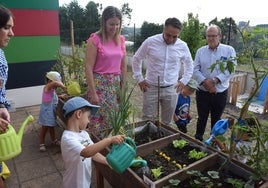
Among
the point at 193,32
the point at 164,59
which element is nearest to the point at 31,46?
the point at 164,59

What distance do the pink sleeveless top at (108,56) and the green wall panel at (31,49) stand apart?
277cm

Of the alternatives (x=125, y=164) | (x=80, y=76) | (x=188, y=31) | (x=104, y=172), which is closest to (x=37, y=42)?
(x=80, y=76)

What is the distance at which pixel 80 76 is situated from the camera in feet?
14.0

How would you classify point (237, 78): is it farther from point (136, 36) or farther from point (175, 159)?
point (175, 159)

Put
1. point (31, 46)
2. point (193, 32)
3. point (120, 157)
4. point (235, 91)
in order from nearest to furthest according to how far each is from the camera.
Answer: point (120, 157), point (31, 46), point (235, 91), point (193, 32)

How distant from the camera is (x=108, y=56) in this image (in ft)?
7.52

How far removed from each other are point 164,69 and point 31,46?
9.76ft

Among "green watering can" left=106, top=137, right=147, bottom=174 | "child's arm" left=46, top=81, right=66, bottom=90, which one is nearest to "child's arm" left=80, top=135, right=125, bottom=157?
"green watering can" left=106, top=137, right=147, bottom=174

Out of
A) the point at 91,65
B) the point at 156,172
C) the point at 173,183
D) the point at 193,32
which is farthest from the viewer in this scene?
the point at 193,32

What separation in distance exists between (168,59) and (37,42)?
2980 mm

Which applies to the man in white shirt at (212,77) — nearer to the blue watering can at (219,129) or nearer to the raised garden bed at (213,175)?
the blue watering can at (219,129)

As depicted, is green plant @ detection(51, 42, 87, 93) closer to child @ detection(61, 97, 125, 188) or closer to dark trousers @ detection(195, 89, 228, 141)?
dark trousers @ detection(195, 89, 228, 141)

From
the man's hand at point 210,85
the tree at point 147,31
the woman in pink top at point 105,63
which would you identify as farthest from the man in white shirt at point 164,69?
the tree at point 147,31

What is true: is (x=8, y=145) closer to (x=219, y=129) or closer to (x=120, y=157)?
(x=120, y=157)
